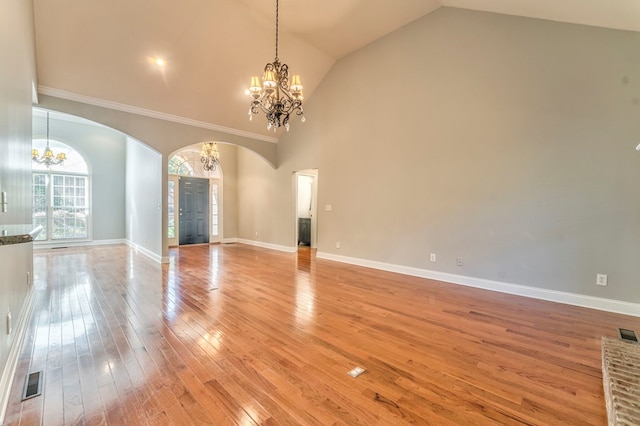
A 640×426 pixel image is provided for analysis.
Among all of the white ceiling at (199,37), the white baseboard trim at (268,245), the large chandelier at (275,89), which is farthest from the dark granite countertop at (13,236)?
the white baseboard trim at (268,245)

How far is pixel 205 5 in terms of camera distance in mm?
4113

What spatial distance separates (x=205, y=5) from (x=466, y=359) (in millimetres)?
5581

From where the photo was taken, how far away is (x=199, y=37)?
14.6ft

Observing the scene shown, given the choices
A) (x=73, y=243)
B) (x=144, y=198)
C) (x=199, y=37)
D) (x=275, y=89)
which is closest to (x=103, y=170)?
(x=73, y=243)

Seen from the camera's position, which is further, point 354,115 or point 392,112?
point 354,115

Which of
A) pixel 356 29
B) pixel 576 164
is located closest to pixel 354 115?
pixel 356 29

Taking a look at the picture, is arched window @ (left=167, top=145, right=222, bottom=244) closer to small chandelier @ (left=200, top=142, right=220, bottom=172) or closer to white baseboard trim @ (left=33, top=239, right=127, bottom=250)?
small chandelier @ (left=200, top=142, right=220, bottom=172)

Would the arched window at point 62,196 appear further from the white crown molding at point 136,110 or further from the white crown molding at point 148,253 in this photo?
the white crown molding at point 136,110

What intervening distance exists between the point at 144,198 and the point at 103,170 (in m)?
3.02

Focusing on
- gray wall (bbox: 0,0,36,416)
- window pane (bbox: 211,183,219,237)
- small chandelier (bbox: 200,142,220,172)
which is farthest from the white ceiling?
window pane (bbox: 211,183,219,237)

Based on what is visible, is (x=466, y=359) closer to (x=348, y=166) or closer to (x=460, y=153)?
(x=460, y=153)

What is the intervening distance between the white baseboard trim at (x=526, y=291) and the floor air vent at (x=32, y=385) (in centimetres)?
458

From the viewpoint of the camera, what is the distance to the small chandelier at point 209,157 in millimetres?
7582

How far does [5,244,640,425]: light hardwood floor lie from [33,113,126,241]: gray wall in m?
5.18
